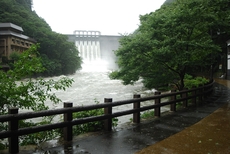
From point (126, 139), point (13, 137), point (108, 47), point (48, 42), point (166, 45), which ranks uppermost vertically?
point (108, 47)

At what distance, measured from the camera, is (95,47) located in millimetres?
100438

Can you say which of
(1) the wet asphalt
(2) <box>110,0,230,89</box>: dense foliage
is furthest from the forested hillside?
(1) the wet asphalt

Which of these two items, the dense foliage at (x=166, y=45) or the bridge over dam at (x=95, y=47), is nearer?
the dense foliage at (x=166, y=45)

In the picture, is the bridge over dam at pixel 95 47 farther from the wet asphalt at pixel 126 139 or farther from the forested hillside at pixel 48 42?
the wet asphalt at pixel 126 139

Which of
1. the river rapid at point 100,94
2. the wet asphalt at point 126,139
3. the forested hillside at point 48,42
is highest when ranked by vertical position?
the forested hillside at point 48,42

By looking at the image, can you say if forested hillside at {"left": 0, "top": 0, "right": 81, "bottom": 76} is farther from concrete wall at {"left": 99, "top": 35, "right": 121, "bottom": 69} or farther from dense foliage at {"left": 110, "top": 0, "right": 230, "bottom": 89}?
dense foliage at {"left": 110, "top": 0, "right": 230, "bottom": 89}

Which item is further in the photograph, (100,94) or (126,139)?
(100,94)


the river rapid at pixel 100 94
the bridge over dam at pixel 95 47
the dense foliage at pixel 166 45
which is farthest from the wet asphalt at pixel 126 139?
the bridge over dam at pixel 95 47

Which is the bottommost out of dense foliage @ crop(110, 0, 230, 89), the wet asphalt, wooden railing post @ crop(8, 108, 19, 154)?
the wet asphalt

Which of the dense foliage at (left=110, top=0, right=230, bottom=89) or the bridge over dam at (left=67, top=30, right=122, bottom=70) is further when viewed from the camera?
the bridge over dam at (left=67, top=30, right=122, bottom=70)

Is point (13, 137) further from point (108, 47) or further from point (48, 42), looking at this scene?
point (108, 47)

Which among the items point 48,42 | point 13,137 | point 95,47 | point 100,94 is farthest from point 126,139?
point 95,47

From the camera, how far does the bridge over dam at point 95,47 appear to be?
9544 centimetres

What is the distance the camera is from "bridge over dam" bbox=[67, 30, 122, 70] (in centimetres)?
9544
